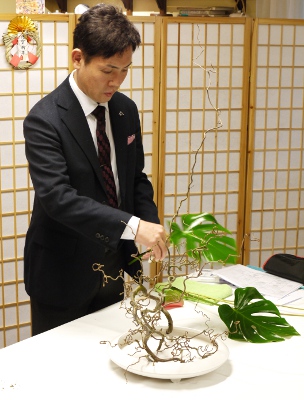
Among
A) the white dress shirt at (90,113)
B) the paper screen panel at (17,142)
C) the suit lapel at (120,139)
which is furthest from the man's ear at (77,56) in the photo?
the paper screen panel at (17,142)

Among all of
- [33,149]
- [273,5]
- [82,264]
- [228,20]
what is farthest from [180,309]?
[273,5]

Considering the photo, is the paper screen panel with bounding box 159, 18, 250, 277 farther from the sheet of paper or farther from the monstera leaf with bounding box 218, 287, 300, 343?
the monstera leaf with bounding box 218, 287, 300, 343

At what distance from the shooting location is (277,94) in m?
3.68

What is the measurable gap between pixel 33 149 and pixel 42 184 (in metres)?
0.13

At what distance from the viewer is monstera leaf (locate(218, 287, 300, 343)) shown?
79.7 inches

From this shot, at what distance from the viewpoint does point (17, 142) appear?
3.29m

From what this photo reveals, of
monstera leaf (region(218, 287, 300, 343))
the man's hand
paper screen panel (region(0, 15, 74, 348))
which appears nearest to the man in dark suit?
the man's hand

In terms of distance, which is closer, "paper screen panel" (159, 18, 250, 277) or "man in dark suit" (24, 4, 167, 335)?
"man in dark suit" (24, 4, 167, 335)

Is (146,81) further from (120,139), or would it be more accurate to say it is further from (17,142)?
(120,139)

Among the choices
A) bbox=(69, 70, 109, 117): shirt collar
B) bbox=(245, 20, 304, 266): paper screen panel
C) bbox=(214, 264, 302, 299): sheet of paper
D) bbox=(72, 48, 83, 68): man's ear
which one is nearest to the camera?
bbox=(72, 48, 83, 68): man's ear

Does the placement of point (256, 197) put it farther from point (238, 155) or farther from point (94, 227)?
point (94, 227)

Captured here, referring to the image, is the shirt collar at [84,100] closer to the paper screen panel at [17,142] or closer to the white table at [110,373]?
the white table at [110,373]

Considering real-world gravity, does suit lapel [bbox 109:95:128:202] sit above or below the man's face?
→ below

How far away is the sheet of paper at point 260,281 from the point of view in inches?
97.0
